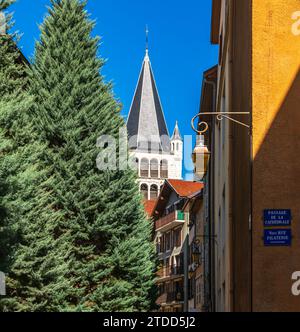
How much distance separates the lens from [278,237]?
1309 cm

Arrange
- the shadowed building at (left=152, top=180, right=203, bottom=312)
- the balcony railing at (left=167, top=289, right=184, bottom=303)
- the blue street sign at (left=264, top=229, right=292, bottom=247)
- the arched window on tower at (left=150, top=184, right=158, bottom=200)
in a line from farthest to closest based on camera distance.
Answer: the arched window on tower at (left=150, top=184, right=158, bottom=200) < the shadowed building at (left=152, top=180, right=203, bottom=312) < the balcony railing at (left=167, top=289, right=184, bottom=303) < the blue street sign at (left=264, top=229, right=292, bottom=247)

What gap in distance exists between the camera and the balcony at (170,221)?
8025cm

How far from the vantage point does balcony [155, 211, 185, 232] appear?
80250mm

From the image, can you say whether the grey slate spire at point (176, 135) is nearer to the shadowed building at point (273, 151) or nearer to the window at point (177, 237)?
the window at point (177, 237)

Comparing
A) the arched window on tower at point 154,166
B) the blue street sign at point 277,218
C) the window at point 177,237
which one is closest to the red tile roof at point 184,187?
the window at point 177,237

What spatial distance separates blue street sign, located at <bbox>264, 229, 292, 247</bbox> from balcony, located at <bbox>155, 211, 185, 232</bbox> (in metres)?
66.4

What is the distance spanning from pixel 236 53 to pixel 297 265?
738 centimetres

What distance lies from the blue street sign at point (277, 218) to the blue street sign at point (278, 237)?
0.40ft

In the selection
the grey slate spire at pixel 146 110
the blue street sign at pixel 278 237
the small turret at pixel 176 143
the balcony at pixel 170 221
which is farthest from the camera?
the small turret at pixel 176 143

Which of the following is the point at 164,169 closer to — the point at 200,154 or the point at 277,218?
the point at 200,154

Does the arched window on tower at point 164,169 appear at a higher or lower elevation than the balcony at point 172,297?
higher

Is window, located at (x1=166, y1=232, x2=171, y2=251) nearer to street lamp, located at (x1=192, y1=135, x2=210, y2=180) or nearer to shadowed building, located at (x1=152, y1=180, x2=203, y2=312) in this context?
shadowed building, located at (x1=152, y1=180, x2=203, y2=312)

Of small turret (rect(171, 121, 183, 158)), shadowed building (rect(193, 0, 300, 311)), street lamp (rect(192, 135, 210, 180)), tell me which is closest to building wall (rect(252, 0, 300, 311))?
shadowed building (rect(193, 0, 300, 311))

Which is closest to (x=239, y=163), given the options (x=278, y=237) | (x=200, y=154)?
(x=200, y=154)
